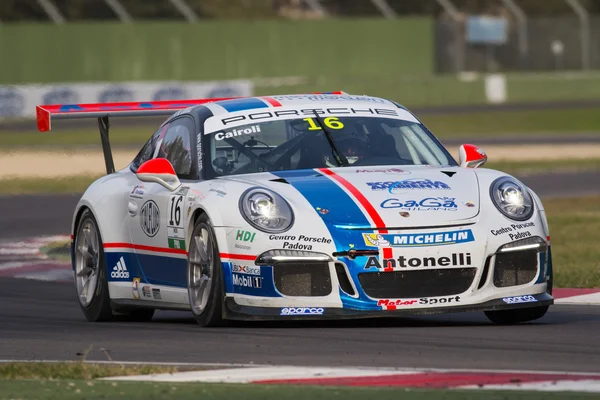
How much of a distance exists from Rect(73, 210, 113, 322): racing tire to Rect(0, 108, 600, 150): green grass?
25666 mm

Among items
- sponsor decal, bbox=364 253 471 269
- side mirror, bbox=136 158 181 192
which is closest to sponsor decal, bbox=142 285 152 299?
side mirror, bbox=136 158 181 192

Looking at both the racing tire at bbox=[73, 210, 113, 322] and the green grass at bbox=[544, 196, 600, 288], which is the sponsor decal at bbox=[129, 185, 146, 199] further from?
the green grass at bbox=[544, 196, 600, 288]

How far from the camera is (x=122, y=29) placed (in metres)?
43.8

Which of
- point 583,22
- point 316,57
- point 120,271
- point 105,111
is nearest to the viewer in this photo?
point 120,271

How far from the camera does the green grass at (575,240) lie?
11227 millimetres

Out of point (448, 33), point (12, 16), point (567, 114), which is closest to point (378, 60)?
point (448, 33)

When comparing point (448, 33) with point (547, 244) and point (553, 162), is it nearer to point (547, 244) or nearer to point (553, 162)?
point (553, 162)

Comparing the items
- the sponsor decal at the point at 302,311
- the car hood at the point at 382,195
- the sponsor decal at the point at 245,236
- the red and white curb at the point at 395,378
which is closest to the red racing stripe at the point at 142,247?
the car hood at the point at 382,195

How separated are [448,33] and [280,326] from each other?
39.2 m

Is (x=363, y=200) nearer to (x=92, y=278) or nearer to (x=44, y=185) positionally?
(x=92, y=278)

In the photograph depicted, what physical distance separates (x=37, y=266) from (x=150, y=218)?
4827 millimetres

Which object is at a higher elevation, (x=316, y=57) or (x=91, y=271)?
(x=316, y=57)

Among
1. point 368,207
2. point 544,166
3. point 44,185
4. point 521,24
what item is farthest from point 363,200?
point 521,24

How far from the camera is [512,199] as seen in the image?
8.21m
